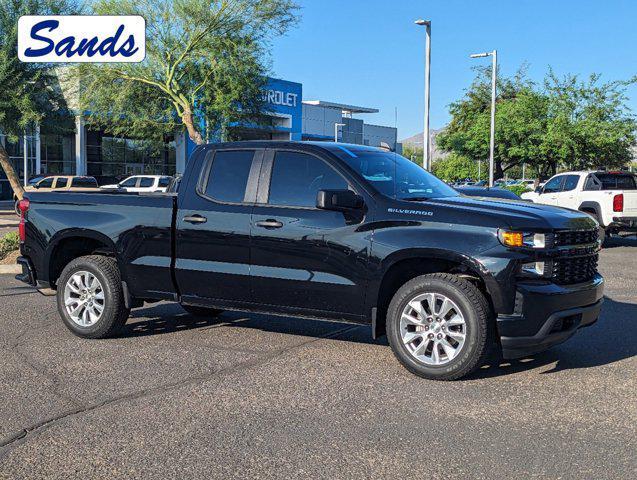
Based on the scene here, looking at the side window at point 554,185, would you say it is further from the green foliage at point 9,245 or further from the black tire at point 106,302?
the black tire at point 106,302

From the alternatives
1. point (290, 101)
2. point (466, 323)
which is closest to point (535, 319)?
point (466, 323)

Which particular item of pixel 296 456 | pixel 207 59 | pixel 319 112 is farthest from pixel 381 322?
pixel 319 112

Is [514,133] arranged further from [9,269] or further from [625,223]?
[9,269]

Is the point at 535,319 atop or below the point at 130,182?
below

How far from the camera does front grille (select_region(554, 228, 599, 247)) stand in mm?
5591

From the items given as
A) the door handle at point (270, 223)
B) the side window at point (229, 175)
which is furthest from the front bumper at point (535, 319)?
the side window at point (229, 175)

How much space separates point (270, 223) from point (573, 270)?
8.29 feet

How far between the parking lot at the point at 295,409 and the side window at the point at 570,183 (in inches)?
433

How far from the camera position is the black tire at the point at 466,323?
5.49 m

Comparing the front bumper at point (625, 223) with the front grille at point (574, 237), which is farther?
the front bumper at point (625, 223)

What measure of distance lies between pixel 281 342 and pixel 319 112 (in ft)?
184

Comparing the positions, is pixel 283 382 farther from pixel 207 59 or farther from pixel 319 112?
pixel 319 112

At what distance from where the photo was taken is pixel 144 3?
93.2 ft

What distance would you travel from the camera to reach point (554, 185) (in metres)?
18.9
